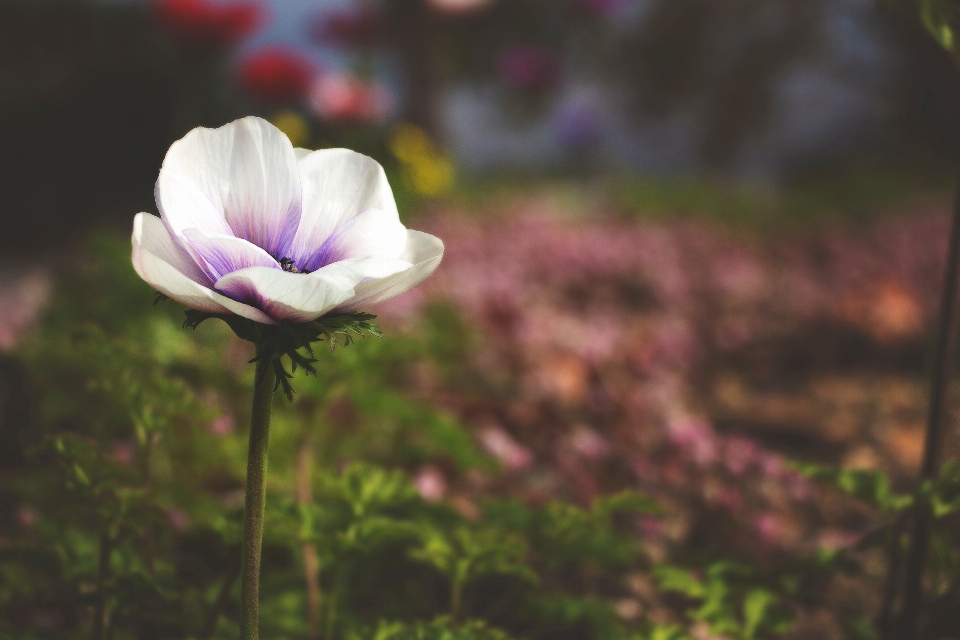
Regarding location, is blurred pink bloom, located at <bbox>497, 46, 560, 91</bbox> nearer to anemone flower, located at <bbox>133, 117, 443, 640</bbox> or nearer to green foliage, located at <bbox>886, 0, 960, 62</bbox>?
green foliage, located at <bbox>886, 0, 960, 62</bbox>

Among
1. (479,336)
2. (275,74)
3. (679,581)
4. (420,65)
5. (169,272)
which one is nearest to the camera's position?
(169,272)

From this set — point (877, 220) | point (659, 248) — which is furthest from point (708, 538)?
point (877, 220)

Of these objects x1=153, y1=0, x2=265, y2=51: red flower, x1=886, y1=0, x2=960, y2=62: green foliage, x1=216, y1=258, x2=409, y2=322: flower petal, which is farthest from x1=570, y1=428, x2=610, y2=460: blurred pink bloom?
x1=153, y1=0, x2=265, y2=51: red flower

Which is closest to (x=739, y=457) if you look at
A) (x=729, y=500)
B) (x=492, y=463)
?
(x=729, y=500)

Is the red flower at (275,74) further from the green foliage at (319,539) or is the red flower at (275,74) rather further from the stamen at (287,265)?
→ the stamen at (287,265)

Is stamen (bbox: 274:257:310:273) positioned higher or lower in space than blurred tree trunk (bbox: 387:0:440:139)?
lower

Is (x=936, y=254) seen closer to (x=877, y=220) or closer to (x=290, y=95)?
(x=877, y=220)

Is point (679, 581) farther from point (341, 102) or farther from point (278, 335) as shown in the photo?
point (341, 102)
